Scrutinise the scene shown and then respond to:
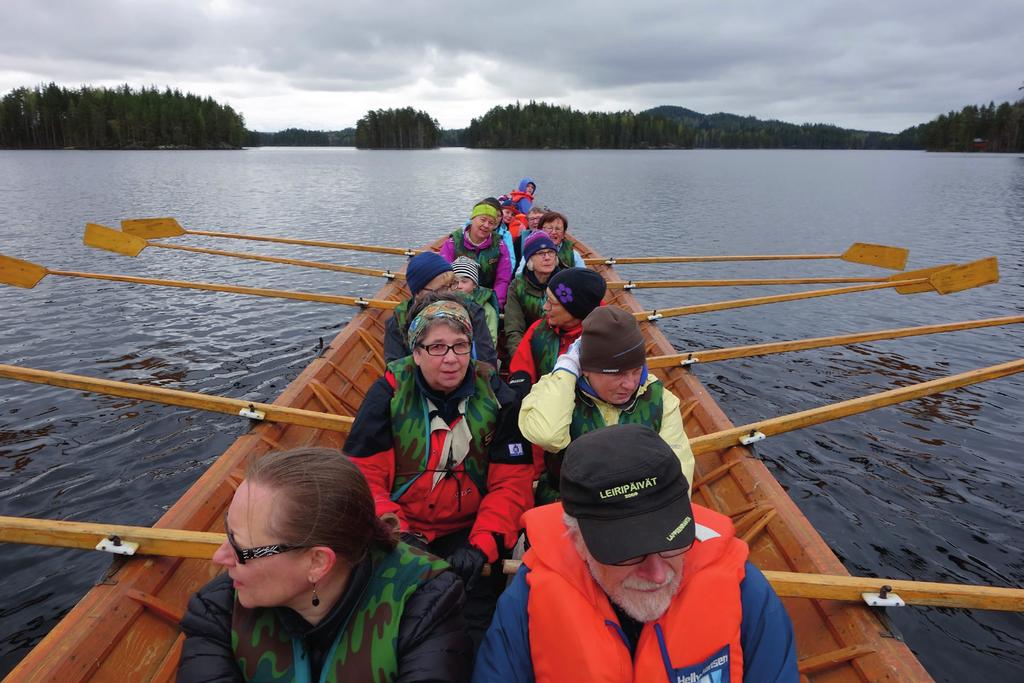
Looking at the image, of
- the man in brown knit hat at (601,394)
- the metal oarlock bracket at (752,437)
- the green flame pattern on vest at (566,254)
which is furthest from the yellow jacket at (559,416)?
the green flame pattern on vest at (566,254)

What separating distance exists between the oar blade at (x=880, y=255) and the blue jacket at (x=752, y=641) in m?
8.65

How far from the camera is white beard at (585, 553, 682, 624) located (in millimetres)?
1663

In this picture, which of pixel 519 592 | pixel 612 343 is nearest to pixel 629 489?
pixel 519 592

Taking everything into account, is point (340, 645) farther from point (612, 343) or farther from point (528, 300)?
point (528, 300)

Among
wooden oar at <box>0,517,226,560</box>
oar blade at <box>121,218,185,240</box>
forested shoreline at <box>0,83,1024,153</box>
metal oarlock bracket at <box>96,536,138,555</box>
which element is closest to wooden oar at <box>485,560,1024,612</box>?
wooden oar at <box>0,517,226,560</box>

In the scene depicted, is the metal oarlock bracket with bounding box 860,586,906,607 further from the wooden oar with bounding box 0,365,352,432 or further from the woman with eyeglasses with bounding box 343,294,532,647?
the wooden oar with bounding box 0,365,352,432

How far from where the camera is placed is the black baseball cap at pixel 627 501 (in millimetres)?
1579

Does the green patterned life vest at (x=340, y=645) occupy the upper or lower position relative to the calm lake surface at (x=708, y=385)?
upper

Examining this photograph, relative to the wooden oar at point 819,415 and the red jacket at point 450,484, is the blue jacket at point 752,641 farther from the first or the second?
the wooden oar at point 819,415

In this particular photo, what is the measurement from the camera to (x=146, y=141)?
9962cm

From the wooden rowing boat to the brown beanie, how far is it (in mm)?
1797

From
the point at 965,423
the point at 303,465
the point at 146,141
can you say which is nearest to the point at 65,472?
the point at 303,465

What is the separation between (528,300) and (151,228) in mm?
7933

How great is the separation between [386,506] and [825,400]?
8.31 m
